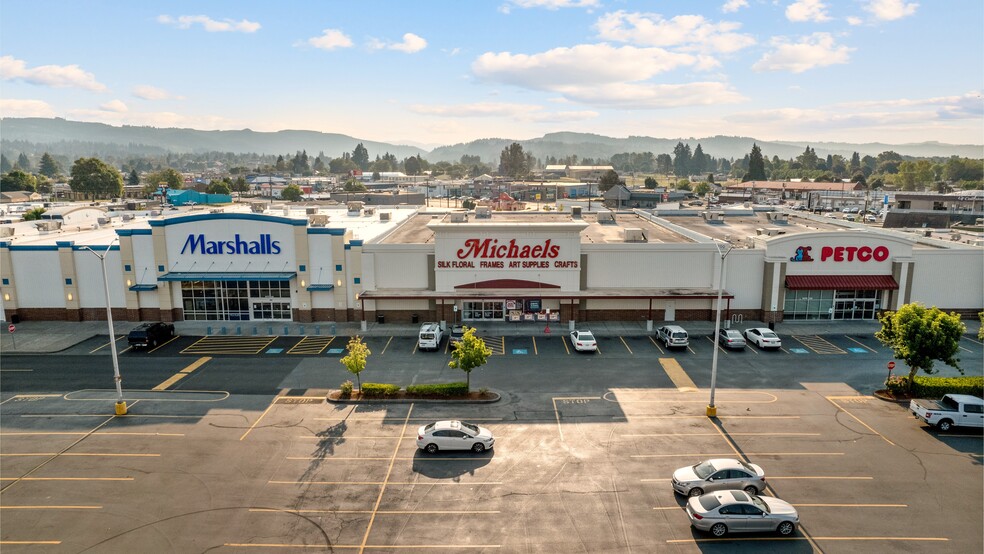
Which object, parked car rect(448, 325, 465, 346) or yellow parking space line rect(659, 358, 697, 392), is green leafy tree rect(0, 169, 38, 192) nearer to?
parked car rect(448, 325, 465, 346)

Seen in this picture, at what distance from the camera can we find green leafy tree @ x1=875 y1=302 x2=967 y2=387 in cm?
3553

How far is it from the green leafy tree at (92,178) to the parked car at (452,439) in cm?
18007

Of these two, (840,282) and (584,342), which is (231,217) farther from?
(840,282)

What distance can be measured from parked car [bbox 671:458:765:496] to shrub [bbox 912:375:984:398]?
718 inches

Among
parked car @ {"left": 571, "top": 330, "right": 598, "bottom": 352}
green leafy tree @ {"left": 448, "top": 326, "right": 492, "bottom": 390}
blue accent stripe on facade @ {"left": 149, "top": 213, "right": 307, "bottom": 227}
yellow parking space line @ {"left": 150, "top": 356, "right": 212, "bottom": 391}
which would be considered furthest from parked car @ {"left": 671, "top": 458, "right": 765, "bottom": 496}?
blue accent stripe on facade @ {"left": 149, "top": 213, "right": 307, "bottom": 227}

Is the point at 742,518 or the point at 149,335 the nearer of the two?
the point at 742,518

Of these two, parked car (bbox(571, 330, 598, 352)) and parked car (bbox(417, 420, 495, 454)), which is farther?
parked car (bbox(571, 330, 598, 352))

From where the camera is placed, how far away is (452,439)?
1168 inches

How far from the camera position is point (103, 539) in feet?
75.8

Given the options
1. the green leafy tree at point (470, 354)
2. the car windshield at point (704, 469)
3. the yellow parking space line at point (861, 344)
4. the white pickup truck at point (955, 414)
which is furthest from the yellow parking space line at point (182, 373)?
the yellow parking space line at point (861, 344)

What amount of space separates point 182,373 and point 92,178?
523ft

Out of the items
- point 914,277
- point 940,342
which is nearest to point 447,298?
point 940,342

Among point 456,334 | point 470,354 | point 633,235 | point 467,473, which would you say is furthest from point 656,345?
point 467,473

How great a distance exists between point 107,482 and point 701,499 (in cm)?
2659
